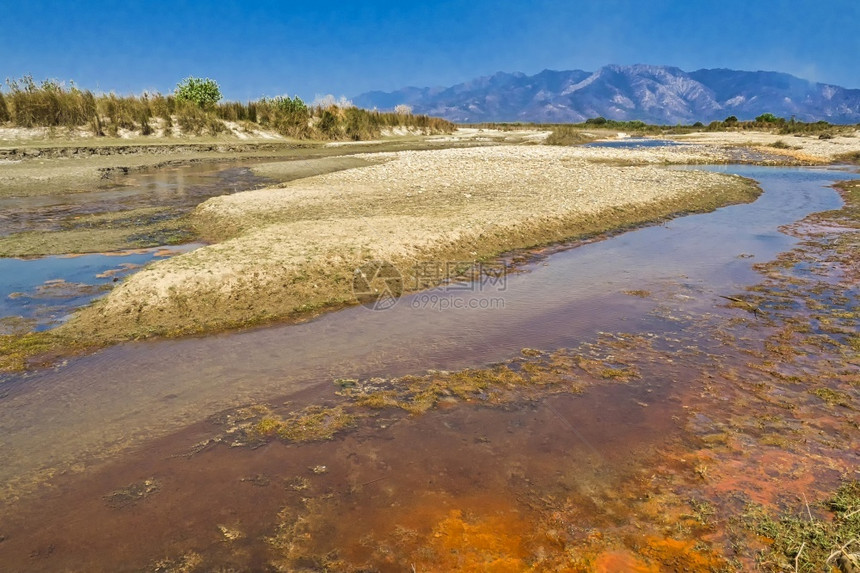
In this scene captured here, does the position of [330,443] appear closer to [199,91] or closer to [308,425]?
[308,425]

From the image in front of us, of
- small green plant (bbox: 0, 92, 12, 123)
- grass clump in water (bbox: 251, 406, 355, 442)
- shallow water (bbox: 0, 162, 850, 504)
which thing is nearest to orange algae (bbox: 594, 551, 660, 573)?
grass clump in water (bbox: 251, 406, 355, 442)

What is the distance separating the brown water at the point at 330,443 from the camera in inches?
141

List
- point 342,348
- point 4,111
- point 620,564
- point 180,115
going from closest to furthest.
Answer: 1. point 620,564
2. point 342,348
3. point 4,111
4. point 180,115

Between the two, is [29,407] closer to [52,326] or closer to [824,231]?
[52,326]

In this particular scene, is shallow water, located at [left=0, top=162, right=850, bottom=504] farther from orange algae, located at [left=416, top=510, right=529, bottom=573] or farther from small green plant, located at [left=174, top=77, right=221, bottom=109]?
small green plant, located at [left=174, top=77, right=221, bottom=109]

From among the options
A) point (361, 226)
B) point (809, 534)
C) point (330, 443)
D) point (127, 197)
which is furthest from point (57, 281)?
point (809, 534)

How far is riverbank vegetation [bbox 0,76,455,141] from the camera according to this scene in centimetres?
2968

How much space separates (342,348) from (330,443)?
208cm

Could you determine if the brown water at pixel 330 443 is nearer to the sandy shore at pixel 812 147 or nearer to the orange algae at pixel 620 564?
the orange algae at pixel 620 564

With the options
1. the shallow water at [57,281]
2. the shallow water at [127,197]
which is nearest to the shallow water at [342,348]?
the shallow water at [57,281]

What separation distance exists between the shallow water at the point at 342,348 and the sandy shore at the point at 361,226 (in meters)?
0.90

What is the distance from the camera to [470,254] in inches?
411

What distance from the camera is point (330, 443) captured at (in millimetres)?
4531

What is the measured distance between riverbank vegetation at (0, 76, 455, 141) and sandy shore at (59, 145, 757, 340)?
21475 mm
